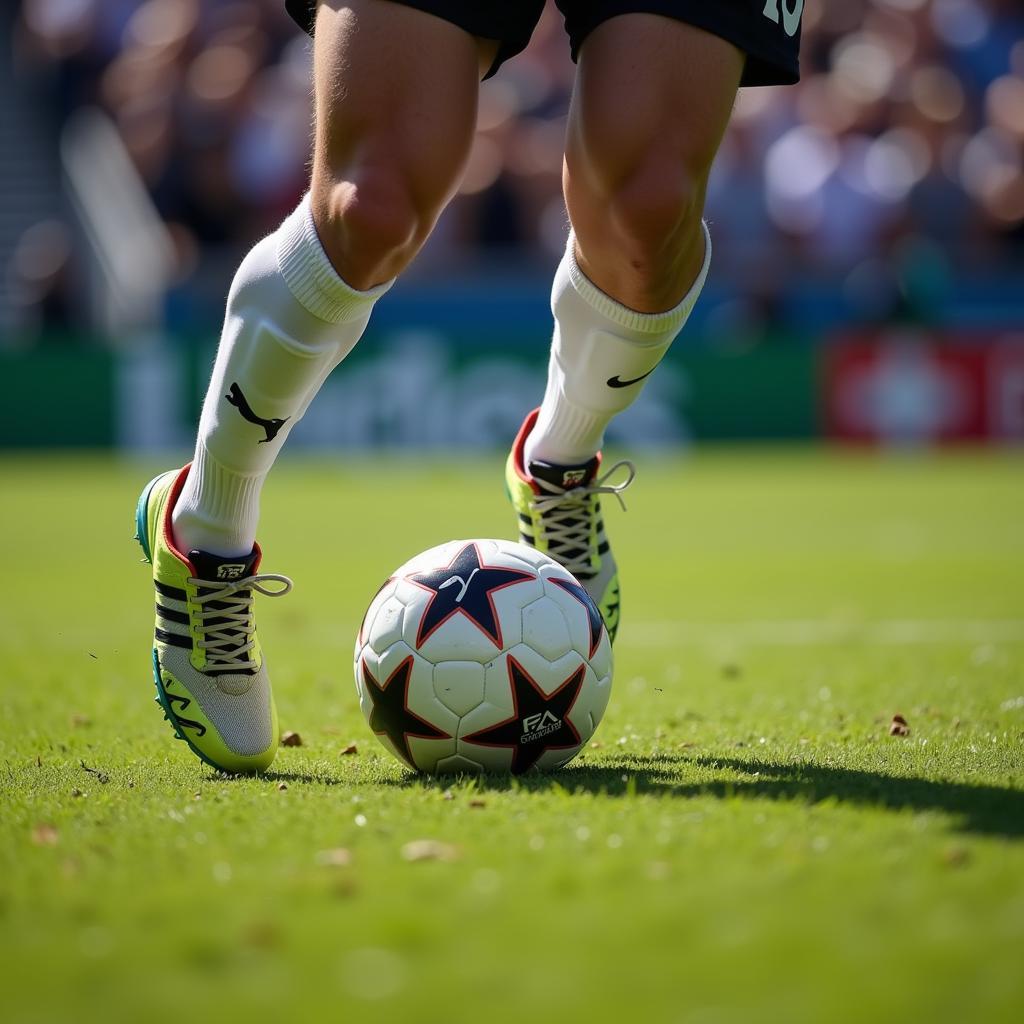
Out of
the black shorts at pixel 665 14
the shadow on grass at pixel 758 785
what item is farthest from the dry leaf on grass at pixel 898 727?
the black shorts at pixel 665 14

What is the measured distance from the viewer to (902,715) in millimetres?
3664

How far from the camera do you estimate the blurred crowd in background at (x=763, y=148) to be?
1739cm

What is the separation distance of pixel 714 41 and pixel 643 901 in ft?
5.76

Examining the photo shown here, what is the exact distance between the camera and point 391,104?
2811 millimetres

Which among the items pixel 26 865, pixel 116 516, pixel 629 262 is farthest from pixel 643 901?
pixel 116 516

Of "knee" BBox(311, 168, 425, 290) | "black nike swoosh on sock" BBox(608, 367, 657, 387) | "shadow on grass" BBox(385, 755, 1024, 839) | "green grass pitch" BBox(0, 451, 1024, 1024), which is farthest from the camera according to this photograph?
"black nike swoosh on sock" BBox(608, 367, 657, 387)

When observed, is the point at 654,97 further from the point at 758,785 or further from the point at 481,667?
the point at 758,785

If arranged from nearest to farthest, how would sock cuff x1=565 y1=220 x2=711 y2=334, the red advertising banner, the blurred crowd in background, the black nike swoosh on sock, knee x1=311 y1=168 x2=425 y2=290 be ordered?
knee x1=311 y1=168 x2=425 y2=290
sock cuff x1=565 y1=220 x2=711 y2=334
the black nike swoosh on sock
the red advertising banner
the blurred crowd in background

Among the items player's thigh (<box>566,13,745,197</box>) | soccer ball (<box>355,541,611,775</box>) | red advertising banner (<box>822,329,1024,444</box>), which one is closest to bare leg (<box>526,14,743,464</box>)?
player's thigh (<box>566,13,745,197</box>)

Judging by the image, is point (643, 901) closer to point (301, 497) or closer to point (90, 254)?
point (301, 497)

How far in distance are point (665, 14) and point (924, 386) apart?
44.3ft

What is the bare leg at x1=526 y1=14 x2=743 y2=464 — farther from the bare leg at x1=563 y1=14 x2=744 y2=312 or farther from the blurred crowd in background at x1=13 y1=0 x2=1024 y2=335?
the blurred crowd in background at x1=13 y1=0 x2=1024 y2=335

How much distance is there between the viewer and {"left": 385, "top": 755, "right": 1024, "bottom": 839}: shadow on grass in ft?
8.15

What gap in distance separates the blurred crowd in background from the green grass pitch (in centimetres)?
1251
